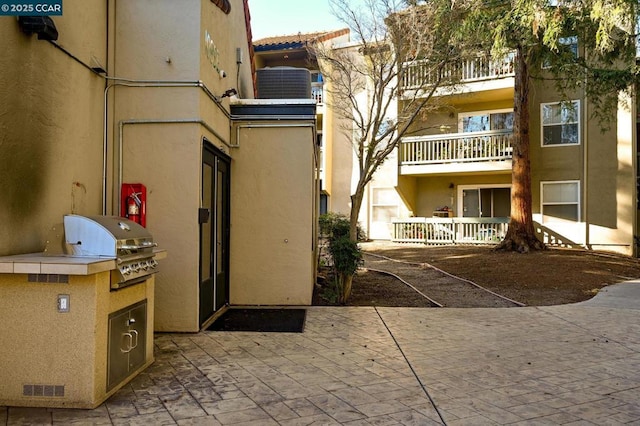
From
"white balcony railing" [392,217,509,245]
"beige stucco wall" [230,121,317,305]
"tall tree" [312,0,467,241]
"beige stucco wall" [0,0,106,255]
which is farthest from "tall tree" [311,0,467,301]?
"white balcony railing" [392,217,509,245]

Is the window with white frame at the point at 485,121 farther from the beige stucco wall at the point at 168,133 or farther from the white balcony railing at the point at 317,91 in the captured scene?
the beige stucco wall at the point at 168,133

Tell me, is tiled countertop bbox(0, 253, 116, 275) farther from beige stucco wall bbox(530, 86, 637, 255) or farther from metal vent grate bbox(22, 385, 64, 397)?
beige stucco wall bbox(530, 86, 637, 255)

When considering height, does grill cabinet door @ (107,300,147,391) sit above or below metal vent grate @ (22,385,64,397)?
above

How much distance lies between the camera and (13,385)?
12.7 feet

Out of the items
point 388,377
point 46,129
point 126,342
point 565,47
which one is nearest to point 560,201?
point 565,47

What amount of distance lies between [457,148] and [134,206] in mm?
14181

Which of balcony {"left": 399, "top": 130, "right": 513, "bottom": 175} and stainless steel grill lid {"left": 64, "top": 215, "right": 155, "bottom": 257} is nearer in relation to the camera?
stainless steel grill lid {"left": 64, "top": 215, "right": 155, "bottom": 257}

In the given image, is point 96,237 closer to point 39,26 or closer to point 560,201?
point 39,26

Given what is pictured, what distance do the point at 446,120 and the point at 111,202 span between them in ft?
51.4

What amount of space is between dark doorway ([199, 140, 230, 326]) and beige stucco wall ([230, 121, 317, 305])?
0.23 meters

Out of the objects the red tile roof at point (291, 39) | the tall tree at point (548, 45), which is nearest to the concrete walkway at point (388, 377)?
the tall tree at point (548, 45)

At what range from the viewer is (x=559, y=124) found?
17.2 m

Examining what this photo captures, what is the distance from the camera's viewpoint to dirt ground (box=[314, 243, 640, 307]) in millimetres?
9359

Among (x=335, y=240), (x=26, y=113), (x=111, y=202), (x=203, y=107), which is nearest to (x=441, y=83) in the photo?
(x=335, y=240)
